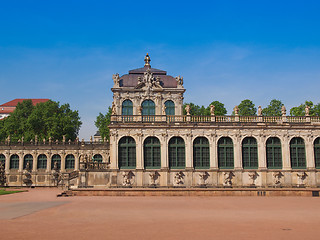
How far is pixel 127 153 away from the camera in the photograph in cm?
3709

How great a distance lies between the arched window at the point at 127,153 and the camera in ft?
121

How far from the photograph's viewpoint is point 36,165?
5516 cm

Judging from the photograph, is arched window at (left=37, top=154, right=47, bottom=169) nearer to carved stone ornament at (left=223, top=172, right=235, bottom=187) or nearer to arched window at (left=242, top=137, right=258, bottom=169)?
carved stone ornament at (left=223, top=172, right=235, bottom=187)

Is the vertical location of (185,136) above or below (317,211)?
above

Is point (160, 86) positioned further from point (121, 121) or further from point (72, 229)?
point (72, 229)

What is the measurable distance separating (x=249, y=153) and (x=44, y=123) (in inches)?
1816

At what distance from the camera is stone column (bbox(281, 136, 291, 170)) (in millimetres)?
37688

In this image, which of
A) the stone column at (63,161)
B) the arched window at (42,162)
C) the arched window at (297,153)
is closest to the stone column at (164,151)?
the arched window at (297,153)

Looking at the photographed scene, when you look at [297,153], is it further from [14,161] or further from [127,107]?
[14,161]

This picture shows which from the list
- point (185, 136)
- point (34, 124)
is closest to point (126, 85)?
point (185, 136)

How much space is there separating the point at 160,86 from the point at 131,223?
31260 mm

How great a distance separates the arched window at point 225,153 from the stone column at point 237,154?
481mm

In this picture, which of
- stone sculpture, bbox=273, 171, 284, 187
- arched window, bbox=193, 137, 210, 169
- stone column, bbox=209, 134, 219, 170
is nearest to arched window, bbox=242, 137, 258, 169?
stone sculpture, bbox=273, 171, 284, 187

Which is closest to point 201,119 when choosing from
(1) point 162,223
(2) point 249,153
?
(2) point 249,153
